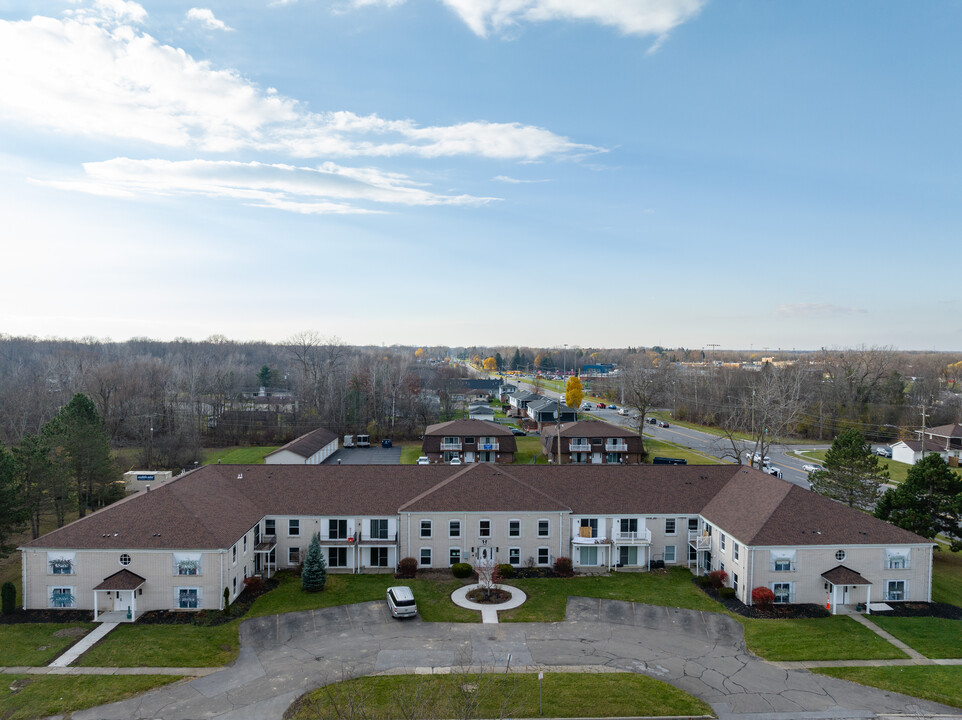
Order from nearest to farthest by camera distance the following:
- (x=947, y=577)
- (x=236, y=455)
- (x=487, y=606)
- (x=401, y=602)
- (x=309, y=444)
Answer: (x=401, y=602), (x=487, y=606), (x=947, y=577), (x=309, y=444), (x=236, y=455)

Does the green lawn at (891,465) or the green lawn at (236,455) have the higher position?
the green lawn at (891,465)

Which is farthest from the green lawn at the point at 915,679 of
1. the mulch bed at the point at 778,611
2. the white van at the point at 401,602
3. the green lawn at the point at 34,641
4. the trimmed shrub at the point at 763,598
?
the green lawn at the point at 34,641

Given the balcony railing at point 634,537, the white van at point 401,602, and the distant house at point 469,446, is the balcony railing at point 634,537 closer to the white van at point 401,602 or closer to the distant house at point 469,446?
the white van at point 401,602

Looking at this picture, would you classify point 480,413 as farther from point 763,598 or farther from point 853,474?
point 763,598

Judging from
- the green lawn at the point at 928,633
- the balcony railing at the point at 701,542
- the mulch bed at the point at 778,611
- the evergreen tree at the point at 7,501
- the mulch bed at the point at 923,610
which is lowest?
the mulch bed at the point at 778,611

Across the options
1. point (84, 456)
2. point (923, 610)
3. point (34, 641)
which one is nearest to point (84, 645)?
point (34, 641)

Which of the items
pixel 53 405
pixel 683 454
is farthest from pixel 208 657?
pixel 53 405
